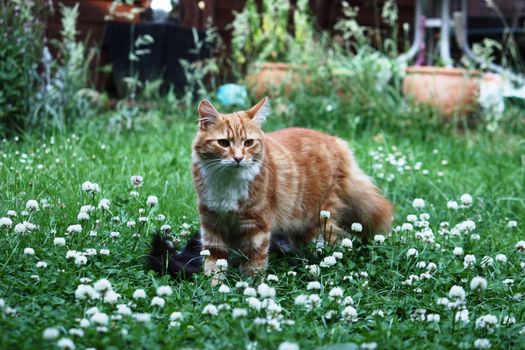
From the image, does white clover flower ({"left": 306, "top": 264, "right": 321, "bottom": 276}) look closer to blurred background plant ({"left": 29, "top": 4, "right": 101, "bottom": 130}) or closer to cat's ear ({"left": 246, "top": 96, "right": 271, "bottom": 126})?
cat's ear ({"left": 246, "top": 96, "right": 271, "bottom": 126})

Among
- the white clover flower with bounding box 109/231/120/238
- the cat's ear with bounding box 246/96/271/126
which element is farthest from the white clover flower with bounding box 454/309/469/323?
the white clover flower with bounding box 109/231/120/238

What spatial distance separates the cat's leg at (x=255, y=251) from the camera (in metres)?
3.42

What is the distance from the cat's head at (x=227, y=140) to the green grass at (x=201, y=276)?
56 centimetres

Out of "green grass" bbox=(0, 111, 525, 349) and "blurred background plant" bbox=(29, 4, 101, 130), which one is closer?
"green grass" bbox=(0, 111, 525, 349)

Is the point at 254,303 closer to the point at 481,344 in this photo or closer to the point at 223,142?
the point at 481,344

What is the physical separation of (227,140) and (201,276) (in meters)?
0.69

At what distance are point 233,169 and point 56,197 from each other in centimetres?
122

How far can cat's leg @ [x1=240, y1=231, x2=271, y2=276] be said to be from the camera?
3.42 m

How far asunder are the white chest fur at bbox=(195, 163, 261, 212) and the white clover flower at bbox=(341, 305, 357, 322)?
96 centimetres

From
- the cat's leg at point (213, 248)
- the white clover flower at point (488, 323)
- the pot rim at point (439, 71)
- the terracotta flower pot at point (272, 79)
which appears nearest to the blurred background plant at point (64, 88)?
the terracotta flower pot at point (272, 79)

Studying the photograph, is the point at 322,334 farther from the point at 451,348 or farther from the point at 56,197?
the point at 56,197

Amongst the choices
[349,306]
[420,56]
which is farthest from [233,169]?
[420,56]

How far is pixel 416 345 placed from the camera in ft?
7.92

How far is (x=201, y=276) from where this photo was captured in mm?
3188
